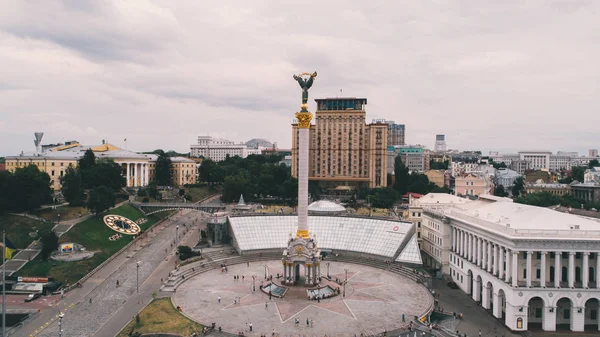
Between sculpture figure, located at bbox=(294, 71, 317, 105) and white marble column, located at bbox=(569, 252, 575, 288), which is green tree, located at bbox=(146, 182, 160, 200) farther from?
white marble column, located at bbox=(569, 252, 575, 288)

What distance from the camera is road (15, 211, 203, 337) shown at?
4419cm

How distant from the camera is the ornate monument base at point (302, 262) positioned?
187 ft

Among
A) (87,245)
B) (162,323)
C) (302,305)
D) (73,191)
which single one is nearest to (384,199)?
(302,305)

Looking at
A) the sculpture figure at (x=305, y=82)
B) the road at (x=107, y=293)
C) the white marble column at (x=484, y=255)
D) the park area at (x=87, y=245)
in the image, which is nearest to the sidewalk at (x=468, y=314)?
the white marble column at (x=484, y=255)

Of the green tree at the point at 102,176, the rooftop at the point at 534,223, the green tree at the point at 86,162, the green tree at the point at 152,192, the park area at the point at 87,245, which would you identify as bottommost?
the park area at the point at 87,245

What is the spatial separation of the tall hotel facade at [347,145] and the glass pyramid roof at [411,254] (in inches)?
2748

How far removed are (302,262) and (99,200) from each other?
44319 millimetres

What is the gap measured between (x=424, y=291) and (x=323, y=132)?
88.4 m

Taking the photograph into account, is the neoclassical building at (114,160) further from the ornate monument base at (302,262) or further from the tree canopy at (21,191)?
the ornate monument base at (302,262)

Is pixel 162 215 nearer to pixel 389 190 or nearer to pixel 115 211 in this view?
pixel 115 211

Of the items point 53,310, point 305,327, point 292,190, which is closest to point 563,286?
point 305,327

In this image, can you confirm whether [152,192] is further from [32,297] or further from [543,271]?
[543,271]

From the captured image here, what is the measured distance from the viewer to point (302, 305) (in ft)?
165

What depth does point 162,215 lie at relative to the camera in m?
101
